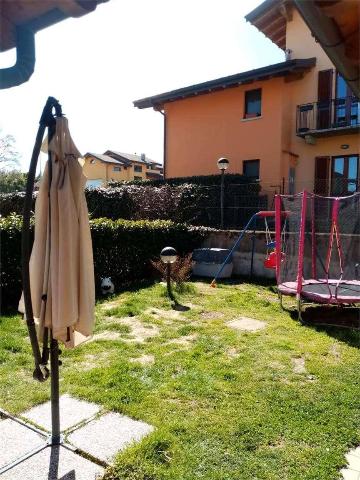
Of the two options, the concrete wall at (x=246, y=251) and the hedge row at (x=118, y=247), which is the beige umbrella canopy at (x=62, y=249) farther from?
the concrete wall at (x=246, y=251)

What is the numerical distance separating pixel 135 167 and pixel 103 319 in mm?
48696

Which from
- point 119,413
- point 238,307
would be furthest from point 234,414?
point 238,307

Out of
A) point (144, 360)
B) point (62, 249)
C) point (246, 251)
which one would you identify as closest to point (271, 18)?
point (246, 251)

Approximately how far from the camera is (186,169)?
19531mm

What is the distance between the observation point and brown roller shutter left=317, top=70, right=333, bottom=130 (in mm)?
16122

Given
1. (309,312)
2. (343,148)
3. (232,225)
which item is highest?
(343,148)

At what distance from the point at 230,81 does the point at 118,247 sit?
11.4 m

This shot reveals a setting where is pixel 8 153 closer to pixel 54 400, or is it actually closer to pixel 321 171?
pixel 321 171

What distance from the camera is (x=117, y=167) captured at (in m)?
50.2

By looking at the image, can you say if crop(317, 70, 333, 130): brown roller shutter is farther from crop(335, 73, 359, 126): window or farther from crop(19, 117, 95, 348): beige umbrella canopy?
crop(19, 117, 95, 348): beige umbrella canopy

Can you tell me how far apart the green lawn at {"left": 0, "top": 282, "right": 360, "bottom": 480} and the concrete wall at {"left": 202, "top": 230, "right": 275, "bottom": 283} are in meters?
3.80

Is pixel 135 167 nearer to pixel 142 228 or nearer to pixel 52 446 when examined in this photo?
pixel 142 228

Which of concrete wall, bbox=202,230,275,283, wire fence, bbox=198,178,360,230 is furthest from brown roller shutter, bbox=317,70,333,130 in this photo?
concrete wall, bbox=202,230,275,283

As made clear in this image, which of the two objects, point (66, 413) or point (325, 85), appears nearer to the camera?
point (66, 413)
